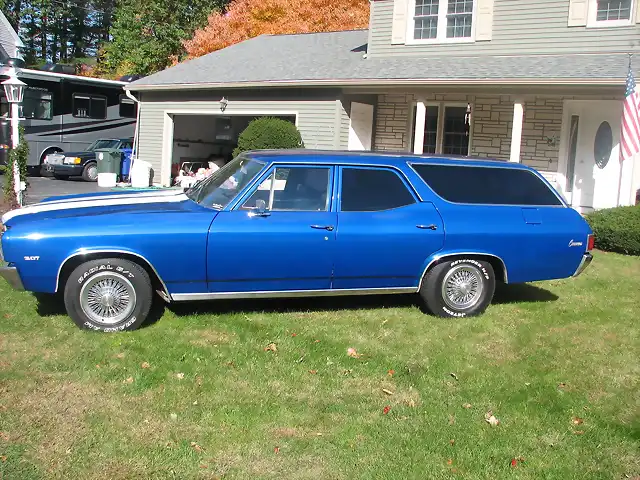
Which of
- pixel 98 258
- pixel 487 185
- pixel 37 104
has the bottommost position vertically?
pixel 98 258

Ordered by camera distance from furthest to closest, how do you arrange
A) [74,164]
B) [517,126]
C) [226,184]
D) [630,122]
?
[74,164] → [517,126] → [630,122] → [226,184]

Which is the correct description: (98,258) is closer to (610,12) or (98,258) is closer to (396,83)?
(396,83)

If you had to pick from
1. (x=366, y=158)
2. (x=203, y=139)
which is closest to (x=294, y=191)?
(x=366, y=158)

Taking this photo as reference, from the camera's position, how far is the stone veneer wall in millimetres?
14109

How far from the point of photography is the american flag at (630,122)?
11.5m

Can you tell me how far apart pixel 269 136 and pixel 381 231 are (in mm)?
9085

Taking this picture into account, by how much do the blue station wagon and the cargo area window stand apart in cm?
1693

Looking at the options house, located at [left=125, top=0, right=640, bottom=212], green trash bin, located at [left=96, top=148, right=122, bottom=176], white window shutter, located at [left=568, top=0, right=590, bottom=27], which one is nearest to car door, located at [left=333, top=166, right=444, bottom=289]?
house, located at [left=125, top=0, right=640, bottom=212]

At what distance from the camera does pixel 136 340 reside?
554 centimetres

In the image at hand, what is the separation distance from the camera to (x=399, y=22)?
16125 millimetres

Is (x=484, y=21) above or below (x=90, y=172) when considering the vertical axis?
above

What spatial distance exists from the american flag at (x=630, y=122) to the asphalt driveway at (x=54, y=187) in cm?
1175

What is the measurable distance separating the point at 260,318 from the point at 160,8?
35.8 metres

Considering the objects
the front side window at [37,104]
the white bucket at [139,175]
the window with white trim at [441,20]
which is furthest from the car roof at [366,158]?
the front side window at [37,104]
